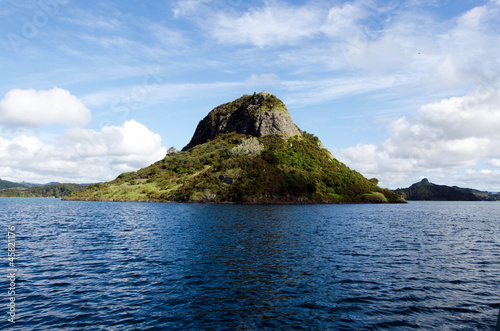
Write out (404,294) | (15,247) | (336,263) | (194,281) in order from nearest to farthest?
(404,294) < (194,281) < (336,263) < (15,247)

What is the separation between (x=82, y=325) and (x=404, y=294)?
84.7 feet

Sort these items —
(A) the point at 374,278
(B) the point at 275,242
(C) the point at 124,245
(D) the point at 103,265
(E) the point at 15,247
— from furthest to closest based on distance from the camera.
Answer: (B) the point at 275,242 → (C) the point at 124,245 → (E) the point at 15,247 → (D) the point at 103,265 → (A) the point at 374,278

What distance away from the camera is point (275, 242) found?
50.0 meters

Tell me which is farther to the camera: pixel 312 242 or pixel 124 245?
pixel 312 242

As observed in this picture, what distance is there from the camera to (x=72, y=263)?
34.6m


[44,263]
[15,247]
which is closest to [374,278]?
[44,263]

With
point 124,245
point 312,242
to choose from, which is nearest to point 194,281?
point 124,245

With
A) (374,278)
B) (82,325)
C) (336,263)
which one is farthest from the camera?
(336,263)

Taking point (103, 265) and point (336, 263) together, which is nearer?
point (103, 265)

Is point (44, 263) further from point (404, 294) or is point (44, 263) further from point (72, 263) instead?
point (404, 294)

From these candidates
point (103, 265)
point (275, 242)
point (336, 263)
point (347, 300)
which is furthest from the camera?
point (275, 242)

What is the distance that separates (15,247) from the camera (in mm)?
42781

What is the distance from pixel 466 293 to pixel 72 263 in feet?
137

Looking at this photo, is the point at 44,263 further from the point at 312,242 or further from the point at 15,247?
the point at 312,242
